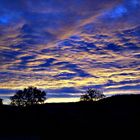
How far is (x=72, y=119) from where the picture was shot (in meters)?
27.0

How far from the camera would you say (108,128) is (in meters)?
25.2

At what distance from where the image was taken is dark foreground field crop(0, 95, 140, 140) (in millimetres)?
25375

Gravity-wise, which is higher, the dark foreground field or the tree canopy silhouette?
the tree canopy silhouette

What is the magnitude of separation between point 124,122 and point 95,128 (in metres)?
2.09

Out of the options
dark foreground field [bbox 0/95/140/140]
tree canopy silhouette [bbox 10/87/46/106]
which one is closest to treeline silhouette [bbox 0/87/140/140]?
dark foreground field [bbox 0/95/140/140]

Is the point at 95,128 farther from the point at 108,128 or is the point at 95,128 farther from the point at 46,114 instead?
the point at 46,114

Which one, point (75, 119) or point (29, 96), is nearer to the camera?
point (75, 119)

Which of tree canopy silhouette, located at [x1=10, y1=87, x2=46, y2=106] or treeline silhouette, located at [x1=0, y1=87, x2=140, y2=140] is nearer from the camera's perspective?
Answer: treeline silhouette, located at [x1=0, y1=87, x2=140, y2=140]

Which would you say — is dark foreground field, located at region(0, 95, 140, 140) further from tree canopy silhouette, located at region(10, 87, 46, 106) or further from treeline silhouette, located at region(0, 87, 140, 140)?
tree canopy silhouette, located at region(10, 87, 46, 106)

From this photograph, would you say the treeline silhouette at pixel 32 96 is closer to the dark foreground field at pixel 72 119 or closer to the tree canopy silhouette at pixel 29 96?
the tree canopy silhouette at pixel 29 96

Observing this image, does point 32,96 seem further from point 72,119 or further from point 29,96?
point 72,119

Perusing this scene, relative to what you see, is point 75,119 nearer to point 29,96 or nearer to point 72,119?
point 72,119

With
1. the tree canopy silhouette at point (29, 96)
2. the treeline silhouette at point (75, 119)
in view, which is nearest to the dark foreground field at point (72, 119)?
the treeline silhouette at point (75, 119)

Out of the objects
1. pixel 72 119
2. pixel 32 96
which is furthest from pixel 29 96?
pixel 72 119
